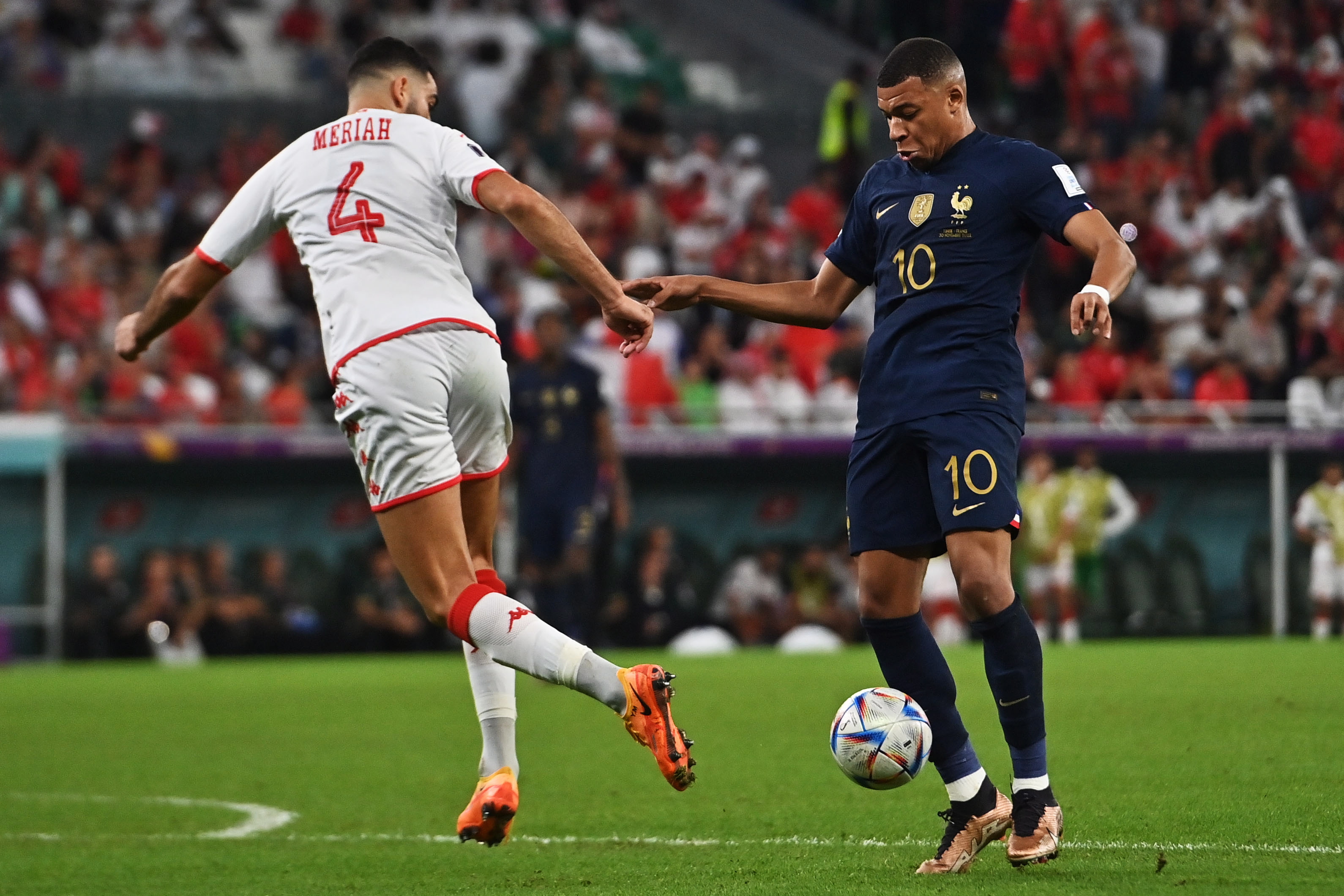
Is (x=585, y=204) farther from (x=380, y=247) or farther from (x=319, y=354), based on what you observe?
(x=380, y=247)

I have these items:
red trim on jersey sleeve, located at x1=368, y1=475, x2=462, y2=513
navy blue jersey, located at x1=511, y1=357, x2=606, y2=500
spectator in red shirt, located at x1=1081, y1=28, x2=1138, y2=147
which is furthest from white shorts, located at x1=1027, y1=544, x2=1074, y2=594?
red trim on jersey sleeve, located at x1=368, y1=475, x2=462, y2=513

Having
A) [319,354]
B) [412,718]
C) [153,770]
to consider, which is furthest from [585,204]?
[153,770]

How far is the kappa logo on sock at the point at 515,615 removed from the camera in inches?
235


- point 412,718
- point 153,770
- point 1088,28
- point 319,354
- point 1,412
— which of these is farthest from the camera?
point 1088,28

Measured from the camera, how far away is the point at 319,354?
19.3 meters

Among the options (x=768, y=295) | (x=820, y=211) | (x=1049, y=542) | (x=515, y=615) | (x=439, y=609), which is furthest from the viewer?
(x=820, y=211)

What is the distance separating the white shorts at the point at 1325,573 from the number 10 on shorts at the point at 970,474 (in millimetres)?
14627

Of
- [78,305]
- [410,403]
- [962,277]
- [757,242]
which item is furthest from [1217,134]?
[410,403]

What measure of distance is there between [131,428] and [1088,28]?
14028 millimetres

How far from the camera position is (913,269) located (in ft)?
19.9

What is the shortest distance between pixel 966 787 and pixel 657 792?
8.11 ft

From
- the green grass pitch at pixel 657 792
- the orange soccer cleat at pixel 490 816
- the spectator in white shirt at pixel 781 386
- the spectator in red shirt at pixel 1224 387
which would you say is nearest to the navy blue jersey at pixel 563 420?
the green grass pitch at pixel 657 792

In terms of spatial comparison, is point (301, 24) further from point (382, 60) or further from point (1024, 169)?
point (1024, 169)

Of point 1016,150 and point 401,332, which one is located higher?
point 1016,150
